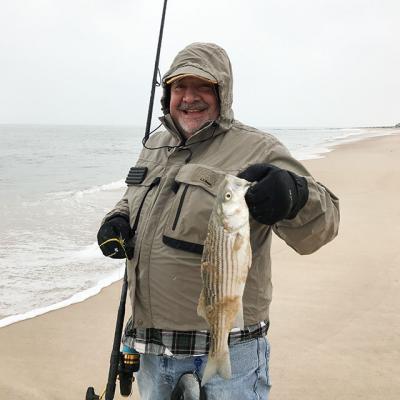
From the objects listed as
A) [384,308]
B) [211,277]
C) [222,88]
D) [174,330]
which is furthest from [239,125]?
[384,308]

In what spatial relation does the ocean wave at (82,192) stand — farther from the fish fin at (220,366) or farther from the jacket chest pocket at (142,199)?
the fish fin at (220,366)

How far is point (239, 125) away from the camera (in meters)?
2.85

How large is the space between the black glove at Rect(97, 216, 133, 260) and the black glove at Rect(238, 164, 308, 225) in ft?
2.99

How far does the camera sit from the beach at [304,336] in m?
4.36

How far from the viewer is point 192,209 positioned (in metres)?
2.59

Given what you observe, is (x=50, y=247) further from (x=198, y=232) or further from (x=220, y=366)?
(x=220, y=366)

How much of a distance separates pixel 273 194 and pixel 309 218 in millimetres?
349

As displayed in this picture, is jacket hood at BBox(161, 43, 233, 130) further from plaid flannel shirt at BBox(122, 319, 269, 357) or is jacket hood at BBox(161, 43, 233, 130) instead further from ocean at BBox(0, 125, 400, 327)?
ocean at BBox(0, 125, 400, 327)

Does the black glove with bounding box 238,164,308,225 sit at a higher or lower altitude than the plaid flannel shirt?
higher

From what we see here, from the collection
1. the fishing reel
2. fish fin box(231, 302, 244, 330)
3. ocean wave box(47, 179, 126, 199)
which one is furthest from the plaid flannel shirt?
ocean wave box(47, 179, 126, 199)

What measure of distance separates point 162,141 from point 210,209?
0.82 meters

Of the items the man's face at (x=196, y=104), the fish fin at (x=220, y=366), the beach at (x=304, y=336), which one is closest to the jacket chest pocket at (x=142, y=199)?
the man's face at (x=196, y=104)

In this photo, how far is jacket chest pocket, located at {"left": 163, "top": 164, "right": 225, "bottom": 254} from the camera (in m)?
2.56

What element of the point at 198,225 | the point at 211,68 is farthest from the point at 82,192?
the point at 198,225
